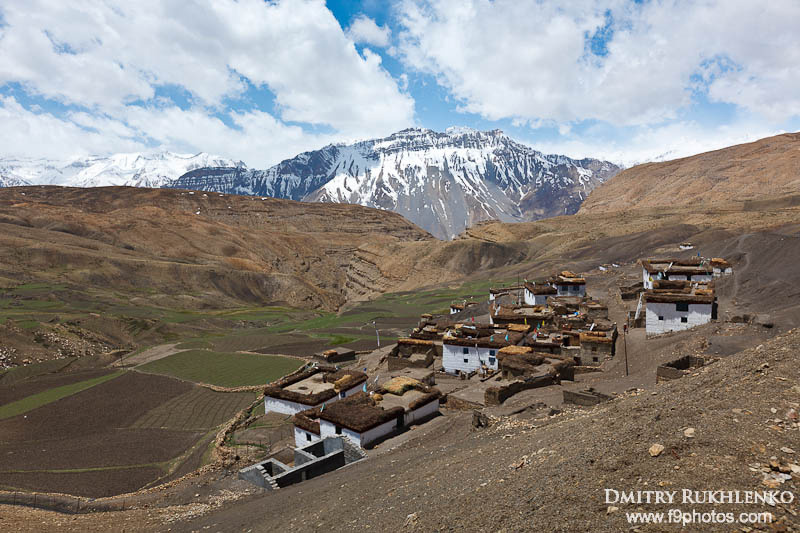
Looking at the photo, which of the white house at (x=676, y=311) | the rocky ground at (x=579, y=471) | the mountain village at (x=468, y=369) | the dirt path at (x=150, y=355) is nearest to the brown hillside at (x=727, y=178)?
the mountain village at (x=468, y=369)

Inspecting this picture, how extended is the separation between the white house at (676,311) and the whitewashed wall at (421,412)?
53.8 feet

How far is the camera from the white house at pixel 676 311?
31094 millimetres

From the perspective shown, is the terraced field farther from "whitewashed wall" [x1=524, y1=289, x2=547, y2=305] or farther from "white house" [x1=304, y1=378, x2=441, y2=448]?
"whitewashed wall" [x1=524, y1=289, x2=547, y2=305]

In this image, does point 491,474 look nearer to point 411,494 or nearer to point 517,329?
point 411,494

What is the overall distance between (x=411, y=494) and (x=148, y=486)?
1747 cm

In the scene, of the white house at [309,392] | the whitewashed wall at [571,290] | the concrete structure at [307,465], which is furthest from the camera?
Answer: the whitewashed wall at [571,290]

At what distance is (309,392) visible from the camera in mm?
32281

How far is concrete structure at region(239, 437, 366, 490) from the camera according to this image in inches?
782

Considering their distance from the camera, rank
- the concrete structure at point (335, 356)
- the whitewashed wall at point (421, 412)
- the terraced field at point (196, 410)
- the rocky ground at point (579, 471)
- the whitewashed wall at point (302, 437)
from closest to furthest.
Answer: the rocky ground at point (579, 471) < the whitewashed wall at point (421, 412) < the whitewashed wall at point (302, 437) < the terraced field at point (196, 410) < the concrete structure at point (335, 356)

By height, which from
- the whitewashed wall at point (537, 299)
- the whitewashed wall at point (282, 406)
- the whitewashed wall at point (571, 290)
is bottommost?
the whitewashed wall at point (282, 406)

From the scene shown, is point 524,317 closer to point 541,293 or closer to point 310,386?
point 541,293

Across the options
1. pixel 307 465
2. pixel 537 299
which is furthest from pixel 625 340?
pixel 307 465

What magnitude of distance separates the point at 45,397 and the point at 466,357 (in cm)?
3368

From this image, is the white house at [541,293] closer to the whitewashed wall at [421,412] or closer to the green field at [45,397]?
the whitewashed wall at [421,412]
